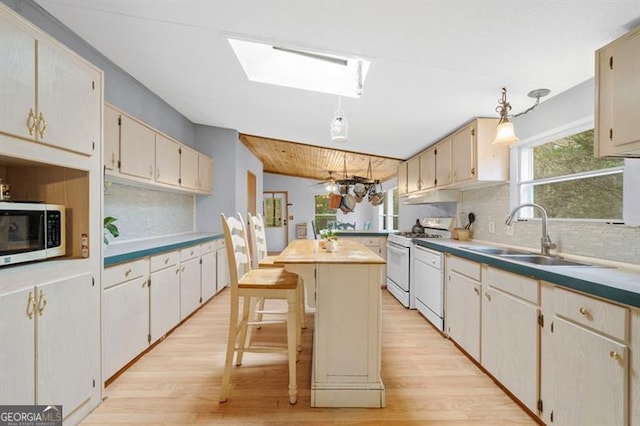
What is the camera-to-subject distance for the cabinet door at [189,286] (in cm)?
322

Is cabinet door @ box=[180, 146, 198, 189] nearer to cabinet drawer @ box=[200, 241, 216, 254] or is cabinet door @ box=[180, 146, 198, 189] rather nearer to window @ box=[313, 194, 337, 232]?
cabinet drawer @ box=[200, 241, 216, 254]

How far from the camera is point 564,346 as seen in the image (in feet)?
4.93

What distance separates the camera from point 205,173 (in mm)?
4703

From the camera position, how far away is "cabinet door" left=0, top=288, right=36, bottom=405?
131 cm

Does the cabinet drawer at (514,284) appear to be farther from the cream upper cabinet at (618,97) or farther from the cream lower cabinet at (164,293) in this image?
the cream lower cabinet at (164,293)

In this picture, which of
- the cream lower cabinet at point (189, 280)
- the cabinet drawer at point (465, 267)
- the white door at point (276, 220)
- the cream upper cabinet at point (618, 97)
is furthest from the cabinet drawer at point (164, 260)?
the white door at point (276, 220)

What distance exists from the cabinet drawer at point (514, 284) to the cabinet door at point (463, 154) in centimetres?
111

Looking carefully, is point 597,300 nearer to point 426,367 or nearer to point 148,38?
point 426,367

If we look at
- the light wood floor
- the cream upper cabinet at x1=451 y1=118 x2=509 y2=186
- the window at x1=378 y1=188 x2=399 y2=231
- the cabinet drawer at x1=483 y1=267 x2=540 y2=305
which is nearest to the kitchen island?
the light wood floor

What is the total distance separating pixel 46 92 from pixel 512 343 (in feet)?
9.77

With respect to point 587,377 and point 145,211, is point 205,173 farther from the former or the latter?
point 587,377

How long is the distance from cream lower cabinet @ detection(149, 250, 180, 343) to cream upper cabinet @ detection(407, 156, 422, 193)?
10.7ft

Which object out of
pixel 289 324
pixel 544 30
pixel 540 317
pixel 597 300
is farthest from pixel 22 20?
pixel 540 317

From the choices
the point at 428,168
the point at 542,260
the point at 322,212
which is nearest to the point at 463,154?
the point at 428,168
